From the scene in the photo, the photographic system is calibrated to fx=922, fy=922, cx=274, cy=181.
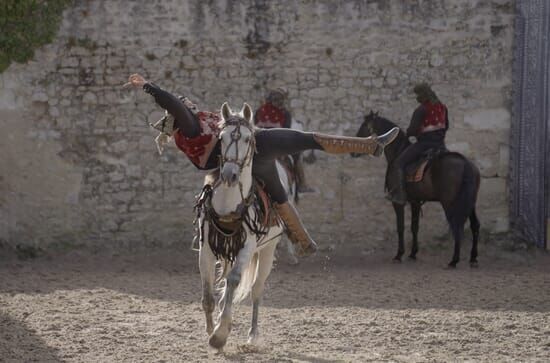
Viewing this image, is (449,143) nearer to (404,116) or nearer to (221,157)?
(404,116)

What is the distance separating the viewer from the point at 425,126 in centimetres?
1133

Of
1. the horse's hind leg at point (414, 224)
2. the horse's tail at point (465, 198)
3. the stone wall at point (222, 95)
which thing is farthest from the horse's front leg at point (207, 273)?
the horse's hind leg at point (414, 224)

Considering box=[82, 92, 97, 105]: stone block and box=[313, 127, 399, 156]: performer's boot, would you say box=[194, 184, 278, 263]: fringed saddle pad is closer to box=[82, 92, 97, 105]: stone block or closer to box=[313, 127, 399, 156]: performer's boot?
box=[313, 127, 399, 156]: performer's boot

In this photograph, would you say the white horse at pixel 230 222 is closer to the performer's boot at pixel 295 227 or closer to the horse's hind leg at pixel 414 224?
the performer's boot at pixel 295 227

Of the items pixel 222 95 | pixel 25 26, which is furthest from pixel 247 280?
pixel 25 26

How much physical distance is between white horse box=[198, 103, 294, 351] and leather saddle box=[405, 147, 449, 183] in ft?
15.8

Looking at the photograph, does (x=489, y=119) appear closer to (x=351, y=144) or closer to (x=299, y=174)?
(x=299, y=174)

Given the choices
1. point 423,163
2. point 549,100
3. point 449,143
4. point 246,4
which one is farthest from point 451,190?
point 246,4

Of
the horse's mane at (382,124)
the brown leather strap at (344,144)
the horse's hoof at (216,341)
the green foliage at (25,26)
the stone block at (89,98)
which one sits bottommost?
the horse's hoof at (216,341)

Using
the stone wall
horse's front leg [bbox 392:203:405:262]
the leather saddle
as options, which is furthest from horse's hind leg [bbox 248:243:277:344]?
the stone wall

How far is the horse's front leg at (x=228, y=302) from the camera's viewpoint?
6148 mm

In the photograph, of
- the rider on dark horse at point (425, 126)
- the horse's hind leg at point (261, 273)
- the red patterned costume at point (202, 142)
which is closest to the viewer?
the red patterned costume at point (202, 142)

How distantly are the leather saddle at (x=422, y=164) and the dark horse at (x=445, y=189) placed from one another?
4cm

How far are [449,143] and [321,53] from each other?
207 cm
